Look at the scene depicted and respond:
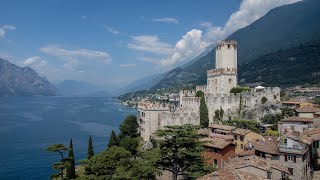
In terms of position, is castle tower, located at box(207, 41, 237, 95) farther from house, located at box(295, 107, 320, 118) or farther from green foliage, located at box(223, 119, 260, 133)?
house, located at box(295, 107, 320, 118)

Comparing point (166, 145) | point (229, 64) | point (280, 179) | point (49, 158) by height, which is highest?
point (229, 64)

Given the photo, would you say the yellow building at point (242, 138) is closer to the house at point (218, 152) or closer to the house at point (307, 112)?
the house at point (218, 152)

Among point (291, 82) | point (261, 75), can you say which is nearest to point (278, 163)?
point (291, 82)

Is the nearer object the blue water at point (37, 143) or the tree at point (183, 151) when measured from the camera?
the tree at point (183, 151)

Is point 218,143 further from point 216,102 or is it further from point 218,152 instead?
point 216,102

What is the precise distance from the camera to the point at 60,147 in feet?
115

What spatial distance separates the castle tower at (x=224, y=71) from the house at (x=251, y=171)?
97.8ft

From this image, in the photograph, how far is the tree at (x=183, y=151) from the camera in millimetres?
27672

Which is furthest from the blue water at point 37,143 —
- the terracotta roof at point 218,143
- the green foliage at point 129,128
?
the terracotta roof at point 218,143

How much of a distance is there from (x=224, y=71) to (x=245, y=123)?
42.5ft

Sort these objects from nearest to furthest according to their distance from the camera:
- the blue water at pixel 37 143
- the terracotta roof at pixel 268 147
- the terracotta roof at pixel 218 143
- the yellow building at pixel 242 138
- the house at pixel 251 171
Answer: the house at pixel 251 171
the terracotta roof at pixel 268 147
the terracotta roof at pixel 218 143
the yellow building at pixel 242 138
the blue water at pixel 37 143

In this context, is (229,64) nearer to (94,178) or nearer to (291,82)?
(94,178)

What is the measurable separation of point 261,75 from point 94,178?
159 m

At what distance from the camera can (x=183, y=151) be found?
27.5 m
